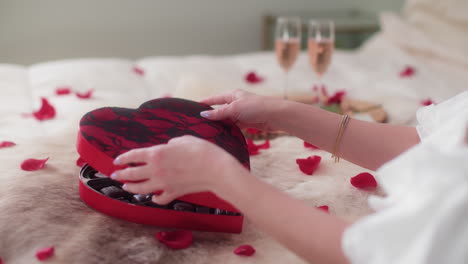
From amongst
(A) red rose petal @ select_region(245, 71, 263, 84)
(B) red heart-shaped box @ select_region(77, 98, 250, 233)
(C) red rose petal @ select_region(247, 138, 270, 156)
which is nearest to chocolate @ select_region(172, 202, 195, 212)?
(B) red heart-shaped box @ select_region(77, 98, 250, 233)

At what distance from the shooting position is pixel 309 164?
3.27ft

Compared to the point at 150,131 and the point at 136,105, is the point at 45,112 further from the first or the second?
the point at 150,131

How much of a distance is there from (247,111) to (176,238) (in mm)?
312

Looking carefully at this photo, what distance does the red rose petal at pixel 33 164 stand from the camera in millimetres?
884

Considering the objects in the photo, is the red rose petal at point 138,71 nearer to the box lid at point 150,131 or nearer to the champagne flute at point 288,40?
the champagne flute at point 288,40

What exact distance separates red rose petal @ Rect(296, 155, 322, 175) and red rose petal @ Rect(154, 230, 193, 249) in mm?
329

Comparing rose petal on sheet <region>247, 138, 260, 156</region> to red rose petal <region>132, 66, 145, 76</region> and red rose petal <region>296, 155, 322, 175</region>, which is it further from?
red rose petal <region>132, 66, 145, 76</region>

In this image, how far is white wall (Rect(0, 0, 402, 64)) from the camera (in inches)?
127

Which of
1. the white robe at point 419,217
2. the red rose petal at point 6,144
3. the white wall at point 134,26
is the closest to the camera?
the white robe at point 419,217

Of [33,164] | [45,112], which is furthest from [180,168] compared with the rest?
[45,112]

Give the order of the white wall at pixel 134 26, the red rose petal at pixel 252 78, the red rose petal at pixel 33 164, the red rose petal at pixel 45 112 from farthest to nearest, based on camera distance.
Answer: the white wall at pixel 134 26, the red rose petal at pixel 252 78, the red rose petal at pixel 45 112, the red rose petal at pixel 33 164

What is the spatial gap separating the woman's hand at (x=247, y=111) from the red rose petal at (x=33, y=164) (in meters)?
0.31

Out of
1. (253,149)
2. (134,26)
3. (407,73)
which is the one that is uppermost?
(253,149)

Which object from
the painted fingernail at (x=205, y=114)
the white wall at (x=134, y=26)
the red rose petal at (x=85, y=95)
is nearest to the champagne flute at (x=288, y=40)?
the red rose petal at (x=85, y=95)
